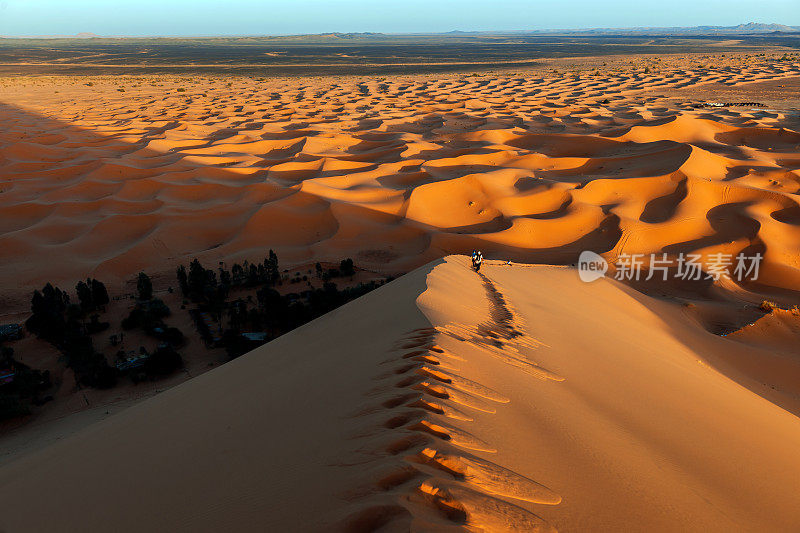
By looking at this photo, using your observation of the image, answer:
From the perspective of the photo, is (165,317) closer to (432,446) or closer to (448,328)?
(448,328)

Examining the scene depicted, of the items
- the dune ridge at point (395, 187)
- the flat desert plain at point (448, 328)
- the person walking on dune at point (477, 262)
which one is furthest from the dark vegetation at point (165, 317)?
the person walking on dune at point (477, 262)

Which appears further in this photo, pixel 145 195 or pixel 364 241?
pixel 145 195

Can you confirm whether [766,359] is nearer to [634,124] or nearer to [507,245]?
[507,245]

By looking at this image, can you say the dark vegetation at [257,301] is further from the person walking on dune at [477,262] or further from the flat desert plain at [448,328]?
the person walking on dune at [477,262]

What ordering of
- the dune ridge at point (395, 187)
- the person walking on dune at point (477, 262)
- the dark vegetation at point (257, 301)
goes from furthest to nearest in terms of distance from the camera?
1. the dune ridge at point (395, 187)
2. the person walking on dune at point (477, 262)
3. the dark vegetation at point (257, 301)

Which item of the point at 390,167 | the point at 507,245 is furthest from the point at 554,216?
the point at 390,167

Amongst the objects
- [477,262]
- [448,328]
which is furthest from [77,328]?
[477,262]
